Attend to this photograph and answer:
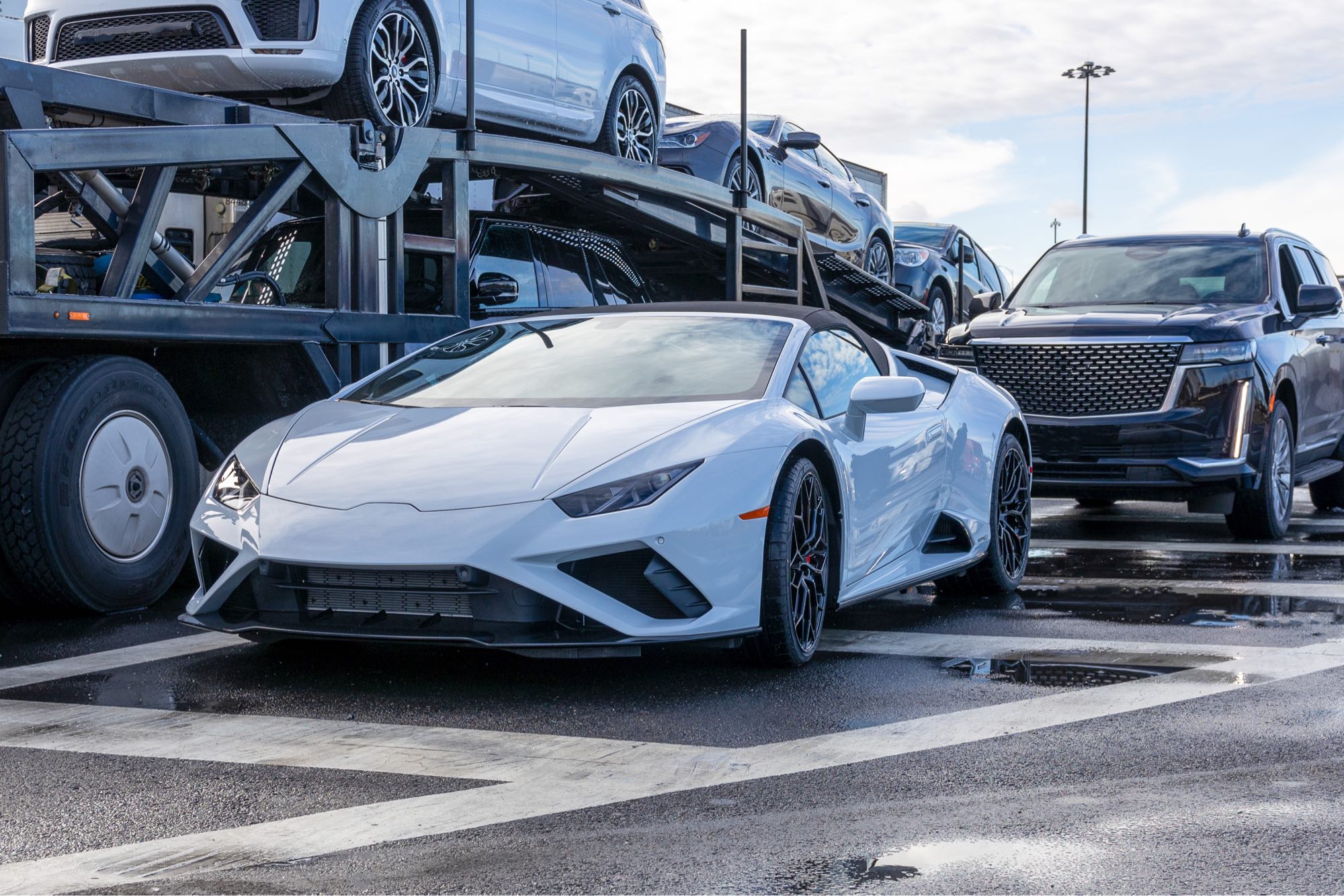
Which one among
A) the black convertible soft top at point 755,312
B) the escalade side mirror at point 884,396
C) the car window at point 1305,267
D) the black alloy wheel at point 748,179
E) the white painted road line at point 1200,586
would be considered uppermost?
the black alloy wheel at point 748,179

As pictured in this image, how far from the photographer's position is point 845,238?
16406mm

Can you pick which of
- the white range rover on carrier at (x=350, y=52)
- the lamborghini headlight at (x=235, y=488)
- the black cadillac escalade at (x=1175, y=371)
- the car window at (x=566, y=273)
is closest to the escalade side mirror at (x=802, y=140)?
the black cadillac escalade at (x=1175, y=371)

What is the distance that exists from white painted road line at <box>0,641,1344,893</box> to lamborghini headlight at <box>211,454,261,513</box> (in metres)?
1.69

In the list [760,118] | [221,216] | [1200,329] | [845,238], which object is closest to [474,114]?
[221,216]

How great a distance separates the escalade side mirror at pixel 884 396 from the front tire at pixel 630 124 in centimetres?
524

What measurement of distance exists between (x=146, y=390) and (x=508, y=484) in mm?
2703

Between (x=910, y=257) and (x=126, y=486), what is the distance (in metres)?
13.8

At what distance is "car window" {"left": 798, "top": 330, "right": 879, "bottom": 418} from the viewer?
646cm

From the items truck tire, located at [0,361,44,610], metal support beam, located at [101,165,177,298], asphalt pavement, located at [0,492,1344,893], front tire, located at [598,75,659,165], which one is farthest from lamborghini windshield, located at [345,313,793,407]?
front tire, located at [598,75,659,165]

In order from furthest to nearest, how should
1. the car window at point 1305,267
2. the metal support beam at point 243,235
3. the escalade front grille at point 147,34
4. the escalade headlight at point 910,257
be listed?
the escalade headlight at point 910,257 < the car window at point 1305,267 < the escalade front grille at point 147,34 < the metal support beam at point 243,235

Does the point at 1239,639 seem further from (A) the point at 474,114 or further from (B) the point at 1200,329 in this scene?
(A) the point at 474,114

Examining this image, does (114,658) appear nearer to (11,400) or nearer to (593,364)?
(11,400)

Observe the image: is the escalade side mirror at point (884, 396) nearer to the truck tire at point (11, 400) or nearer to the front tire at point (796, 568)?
the front tire at point (796, 568)

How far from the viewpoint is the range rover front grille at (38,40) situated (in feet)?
28.8
